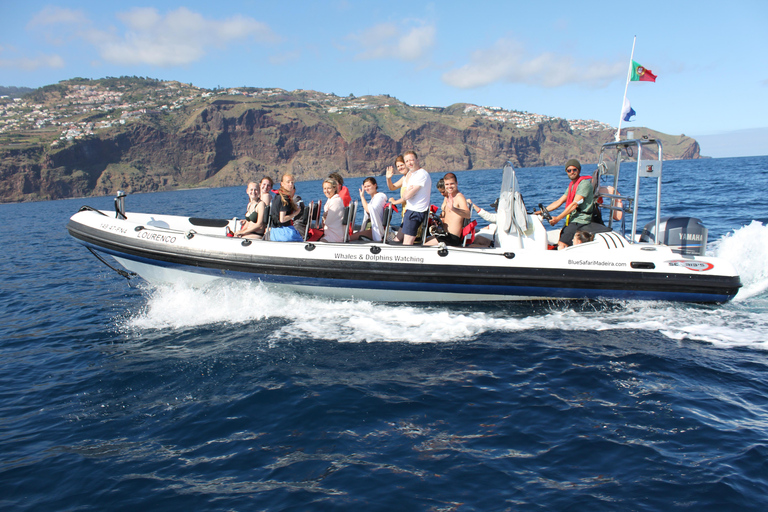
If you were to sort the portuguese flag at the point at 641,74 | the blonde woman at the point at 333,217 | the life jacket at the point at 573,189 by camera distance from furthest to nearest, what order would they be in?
the portuguese flag at the point at 641,74 → the blonde woman at the point at 333,217 → the life jacket at the point at 573,189

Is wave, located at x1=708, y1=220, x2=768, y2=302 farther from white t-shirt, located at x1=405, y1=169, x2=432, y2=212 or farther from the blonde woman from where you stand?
the blonde woman

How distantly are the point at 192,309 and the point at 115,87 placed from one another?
684 feet


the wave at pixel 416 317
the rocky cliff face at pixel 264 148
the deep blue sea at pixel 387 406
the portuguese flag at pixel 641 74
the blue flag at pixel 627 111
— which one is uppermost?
the rocky cliff face at pixel 264 148

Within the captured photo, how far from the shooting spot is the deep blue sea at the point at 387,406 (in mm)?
3164

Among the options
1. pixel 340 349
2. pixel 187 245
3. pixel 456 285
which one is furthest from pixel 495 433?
pixel 187 245

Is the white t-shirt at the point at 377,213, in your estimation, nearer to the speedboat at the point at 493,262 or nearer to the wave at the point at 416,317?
the speedboat at the point at 493,262

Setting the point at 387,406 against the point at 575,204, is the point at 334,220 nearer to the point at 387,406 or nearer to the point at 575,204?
the point at 575,204

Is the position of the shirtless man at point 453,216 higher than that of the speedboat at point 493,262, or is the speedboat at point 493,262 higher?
the shirtless man at point 453,216

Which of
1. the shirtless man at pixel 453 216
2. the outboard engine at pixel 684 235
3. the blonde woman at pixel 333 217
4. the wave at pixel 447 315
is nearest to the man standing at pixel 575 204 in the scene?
the outboard engine at pixel 684 235

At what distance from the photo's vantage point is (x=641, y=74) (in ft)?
24.7

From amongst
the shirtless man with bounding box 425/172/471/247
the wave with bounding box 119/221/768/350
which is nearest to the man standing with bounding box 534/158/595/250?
the wave with bounding box 119/221/768/350

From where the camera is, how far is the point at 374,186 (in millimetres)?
7262

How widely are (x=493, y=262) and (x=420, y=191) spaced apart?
4.68ft

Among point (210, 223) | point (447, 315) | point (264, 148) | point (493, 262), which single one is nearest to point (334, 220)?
point (447, 315)
